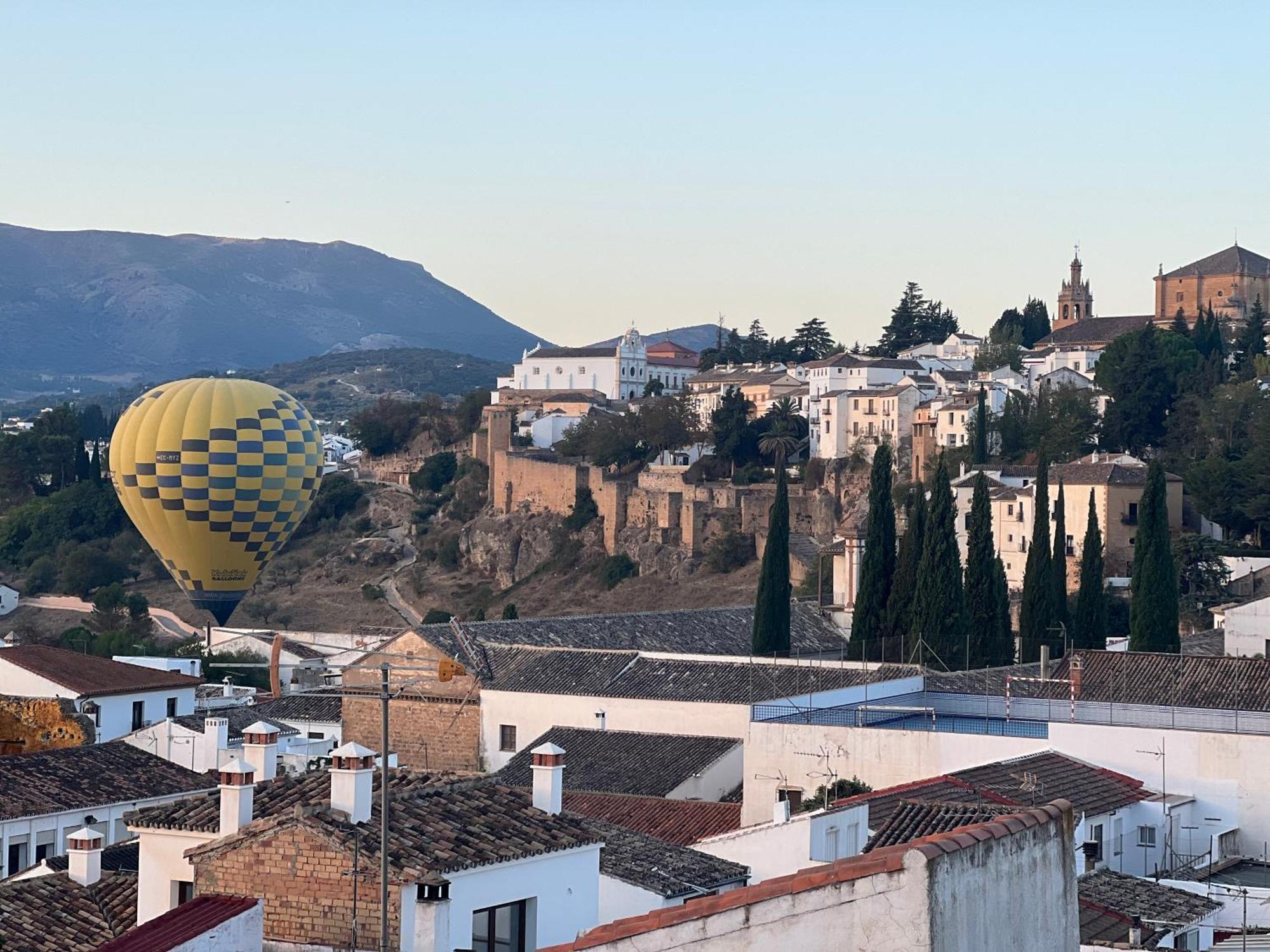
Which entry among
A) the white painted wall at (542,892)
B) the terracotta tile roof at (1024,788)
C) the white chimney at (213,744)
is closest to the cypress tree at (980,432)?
the white chimney at (213,744)

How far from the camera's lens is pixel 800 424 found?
73.0 m

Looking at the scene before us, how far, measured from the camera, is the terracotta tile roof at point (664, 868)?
13.9m

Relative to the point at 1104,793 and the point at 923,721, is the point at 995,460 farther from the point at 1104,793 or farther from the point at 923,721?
the point at 1104,793

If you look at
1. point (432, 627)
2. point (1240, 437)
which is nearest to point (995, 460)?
point (1240, 437)

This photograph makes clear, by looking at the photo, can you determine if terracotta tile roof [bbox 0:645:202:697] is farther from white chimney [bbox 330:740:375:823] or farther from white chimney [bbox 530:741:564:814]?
white chimney [bbox 330:740:375:823]

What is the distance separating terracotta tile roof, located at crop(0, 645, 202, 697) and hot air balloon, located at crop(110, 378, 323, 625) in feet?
15.8

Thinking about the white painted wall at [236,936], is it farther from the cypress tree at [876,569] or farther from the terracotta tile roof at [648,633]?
the cypress tree at [876,569]

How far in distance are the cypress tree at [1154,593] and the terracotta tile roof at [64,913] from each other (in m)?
29.4

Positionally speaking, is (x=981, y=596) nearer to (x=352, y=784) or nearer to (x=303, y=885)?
(x=352, y=784)

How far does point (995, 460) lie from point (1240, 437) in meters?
7.70

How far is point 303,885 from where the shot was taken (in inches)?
395

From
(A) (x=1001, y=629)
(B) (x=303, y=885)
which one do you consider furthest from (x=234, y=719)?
(B) (x=303, y=885)

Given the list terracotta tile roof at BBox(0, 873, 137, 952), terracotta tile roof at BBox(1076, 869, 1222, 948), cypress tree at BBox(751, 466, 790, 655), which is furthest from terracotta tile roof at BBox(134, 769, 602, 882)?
cypress tree at BBox(751, 466, 790, 655)

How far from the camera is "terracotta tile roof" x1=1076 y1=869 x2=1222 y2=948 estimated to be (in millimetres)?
13906
